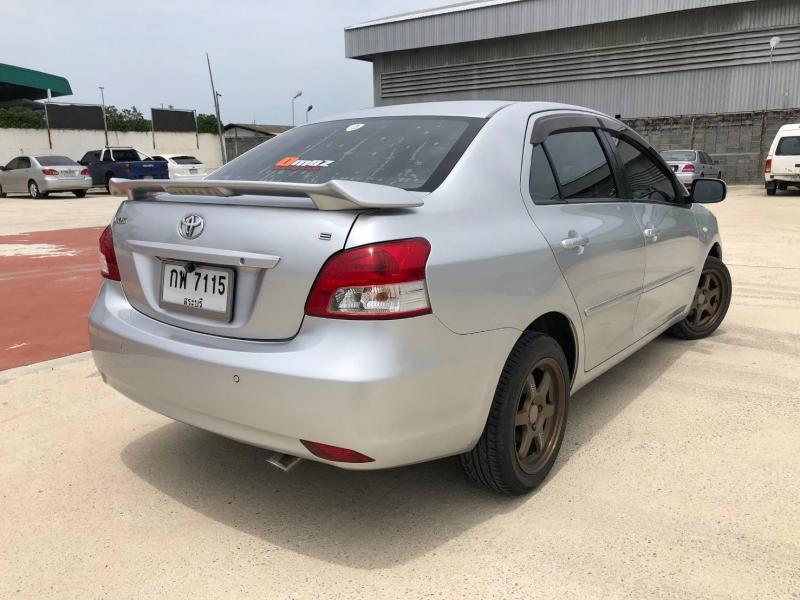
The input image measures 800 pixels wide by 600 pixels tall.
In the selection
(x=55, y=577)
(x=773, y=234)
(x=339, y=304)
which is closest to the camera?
(x=339, y=304)

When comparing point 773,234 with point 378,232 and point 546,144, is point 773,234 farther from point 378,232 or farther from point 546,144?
point 378,232

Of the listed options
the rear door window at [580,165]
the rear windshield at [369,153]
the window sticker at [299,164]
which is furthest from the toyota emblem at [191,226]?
the rear door window at [580,165]

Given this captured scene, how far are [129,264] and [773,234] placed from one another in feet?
35.6

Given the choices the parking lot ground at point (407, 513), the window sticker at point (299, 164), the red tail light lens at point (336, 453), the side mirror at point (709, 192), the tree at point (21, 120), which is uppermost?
the tree at point (21, 120)

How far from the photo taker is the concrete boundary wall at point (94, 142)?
31.4 metres

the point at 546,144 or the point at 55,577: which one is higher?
the point at 546,144

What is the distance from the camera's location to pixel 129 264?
104 inches

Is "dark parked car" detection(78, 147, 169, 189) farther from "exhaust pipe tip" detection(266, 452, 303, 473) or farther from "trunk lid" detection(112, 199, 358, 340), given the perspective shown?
"exhaust pipe tip" detection(266, 452, 303, 473)

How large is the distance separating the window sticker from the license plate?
2.38 ft

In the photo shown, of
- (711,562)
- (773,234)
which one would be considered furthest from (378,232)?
(773,234)

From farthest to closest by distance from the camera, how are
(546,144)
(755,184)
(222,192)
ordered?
(755,184) → (546,144) → (222,192)

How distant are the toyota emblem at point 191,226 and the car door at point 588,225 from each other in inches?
50.3

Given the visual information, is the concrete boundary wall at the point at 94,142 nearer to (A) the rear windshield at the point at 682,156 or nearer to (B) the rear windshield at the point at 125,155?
(B) the rear windshield at the point at 125,155

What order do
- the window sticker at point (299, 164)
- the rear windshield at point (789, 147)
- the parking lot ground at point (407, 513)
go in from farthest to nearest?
the rear windshield at point (789, 147) → the window sticker at point (299, 164) → the parking lot ground at point (407, 513)
